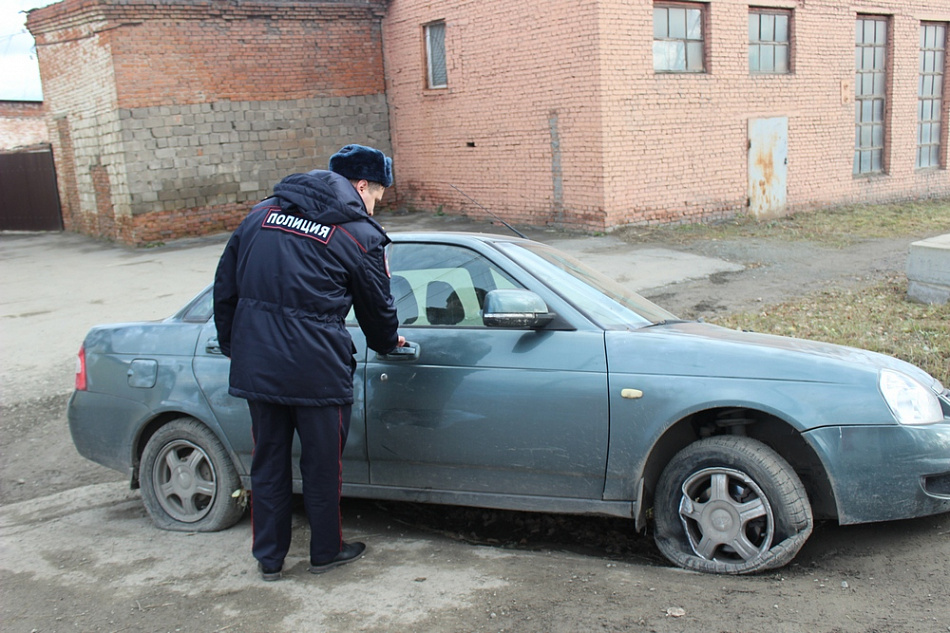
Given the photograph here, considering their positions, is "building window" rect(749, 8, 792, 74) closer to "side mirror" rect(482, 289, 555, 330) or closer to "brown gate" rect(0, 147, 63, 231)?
"side mirror" rect(482, 289, 555, 330)

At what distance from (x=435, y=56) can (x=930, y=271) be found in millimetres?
11540

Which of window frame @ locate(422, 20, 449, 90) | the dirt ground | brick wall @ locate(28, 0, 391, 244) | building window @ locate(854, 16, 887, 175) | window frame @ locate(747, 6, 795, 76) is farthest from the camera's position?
building window @ locate(854, 16, 887, 175)

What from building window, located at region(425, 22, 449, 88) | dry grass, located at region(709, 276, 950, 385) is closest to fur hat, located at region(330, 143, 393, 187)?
dry grass, located at region(709, 276, 950, 385)

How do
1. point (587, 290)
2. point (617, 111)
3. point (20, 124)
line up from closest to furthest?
point (587, 290) < point (617, 111) < point (20, 124)

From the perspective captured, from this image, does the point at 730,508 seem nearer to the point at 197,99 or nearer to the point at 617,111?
the point at 617,111

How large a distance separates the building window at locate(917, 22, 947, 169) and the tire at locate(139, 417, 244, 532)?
1930cm

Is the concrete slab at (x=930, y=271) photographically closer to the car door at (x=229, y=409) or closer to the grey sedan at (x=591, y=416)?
the grey sedan at (x=591, y=416)

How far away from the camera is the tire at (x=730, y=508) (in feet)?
11.5

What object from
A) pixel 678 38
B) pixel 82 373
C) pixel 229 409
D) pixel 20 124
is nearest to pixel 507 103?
pixel 678 38

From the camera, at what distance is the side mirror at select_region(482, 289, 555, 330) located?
12.2 ft

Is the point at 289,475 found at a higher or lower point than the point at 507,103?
lower

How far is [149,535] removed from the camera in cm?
444

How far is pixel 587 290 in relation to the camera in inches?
164

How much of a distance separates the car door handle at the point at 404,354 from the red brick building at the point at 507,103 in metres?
11.0
